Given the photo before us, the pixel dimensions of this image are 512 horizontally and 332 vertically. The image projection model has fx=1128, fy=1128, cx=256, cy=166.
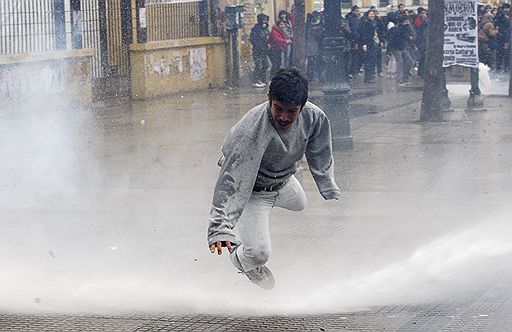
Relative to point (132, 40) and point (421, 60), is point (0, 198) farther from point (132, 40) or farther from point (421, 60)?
point (421, 60)

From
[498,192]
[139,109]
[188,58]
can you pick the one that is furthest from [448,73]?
[498,192]

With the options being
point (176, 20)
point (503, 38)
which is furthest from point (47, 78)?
point (503, 38)

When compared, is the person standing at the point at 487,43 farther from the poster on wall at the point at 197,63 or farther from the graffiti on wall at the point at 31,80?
the graffiti on wall at the point at 31,80

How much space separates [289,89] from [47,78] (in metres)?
13.9

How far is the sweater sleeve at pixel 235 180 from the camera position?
573 cm

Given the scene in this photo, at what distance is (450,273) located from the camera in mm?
7105

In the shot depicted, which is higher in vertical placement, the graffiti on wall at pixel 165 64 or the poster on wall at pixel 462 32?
the poster on wall at pixel 462 32

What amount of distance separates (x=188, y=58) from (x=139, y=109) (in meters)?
4.26

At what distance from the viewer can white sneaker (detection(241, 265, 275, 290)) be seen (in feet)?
20.1

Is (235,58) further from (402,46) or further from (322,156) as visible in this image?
(322,156)

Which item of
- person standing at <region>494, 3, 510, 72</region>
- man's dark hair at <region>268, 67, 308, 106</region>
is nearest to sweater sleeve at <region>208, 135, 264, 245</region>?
man's dark hair at <region>268, 67, 308, 106</region>

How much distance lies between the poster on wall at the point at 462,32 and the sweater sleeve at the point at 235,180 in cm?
1266

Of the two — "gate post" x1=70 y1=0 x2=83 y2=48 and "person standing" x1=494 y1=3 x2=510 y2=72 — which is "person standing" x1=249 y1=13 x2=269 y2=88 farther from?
"person standing" x1=494 y1=3 x2=510 y2=72

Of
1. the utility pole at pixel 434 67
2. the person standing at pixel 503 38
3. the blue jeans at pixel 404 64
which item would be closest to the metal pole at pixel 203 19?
the blue jeans at pixel 404 64
